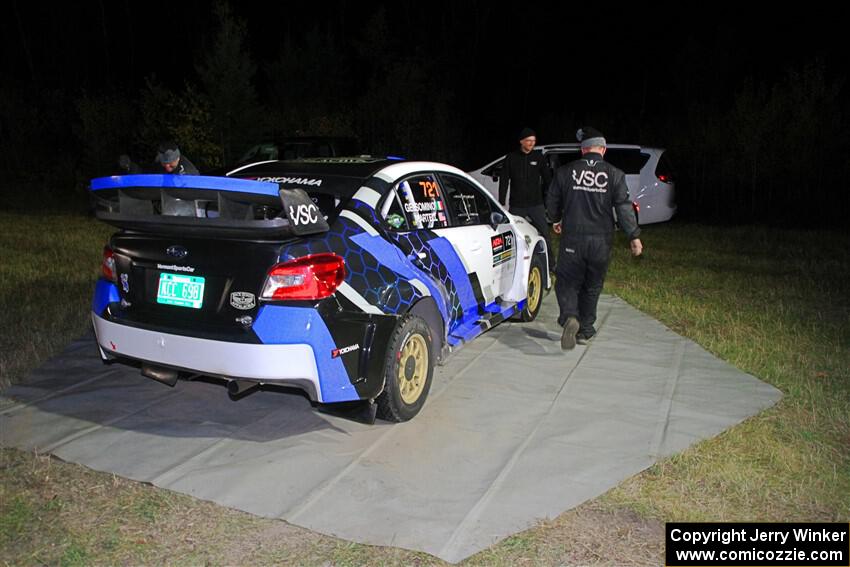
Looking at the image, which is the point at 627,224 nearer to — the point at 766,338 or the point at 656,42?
the point at 766,338

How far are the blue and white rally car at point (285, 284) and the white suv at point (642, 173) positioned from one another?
987cm

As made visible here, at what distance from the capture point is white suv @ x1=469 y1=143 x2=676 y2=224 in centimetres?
1477

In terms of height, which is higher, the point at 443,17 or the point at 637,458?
the point at 443,17

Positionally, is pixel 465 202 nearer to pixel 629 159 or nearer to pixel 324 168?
pixel 324 168

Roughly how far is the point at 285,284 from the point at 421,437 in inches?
50.0

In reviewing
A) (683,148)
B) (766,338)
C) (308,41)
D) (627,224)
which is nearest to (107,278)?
(627,224)

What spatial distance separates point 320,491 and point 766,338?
4683 millimetres

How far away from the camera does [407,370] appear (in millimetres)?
4727

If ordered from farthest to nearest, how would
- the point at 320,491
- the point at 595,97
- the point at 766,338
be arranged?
the point at 595,97 < the point at 766,338 < the point at 320,491

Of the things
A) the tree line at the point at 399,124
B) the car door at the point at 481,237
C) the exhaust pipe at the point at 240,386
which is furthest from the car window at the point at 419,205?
the tree line at the point at 399,124

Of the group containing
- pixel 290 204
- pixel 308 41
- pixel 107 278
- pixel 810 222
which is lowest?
pixel 810 222

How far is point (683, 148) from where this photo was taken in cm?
2047

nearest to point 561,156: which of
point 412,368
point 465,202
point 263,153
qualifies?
point 263,153

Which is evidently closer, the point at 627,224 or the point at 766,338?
the point at 627,224
